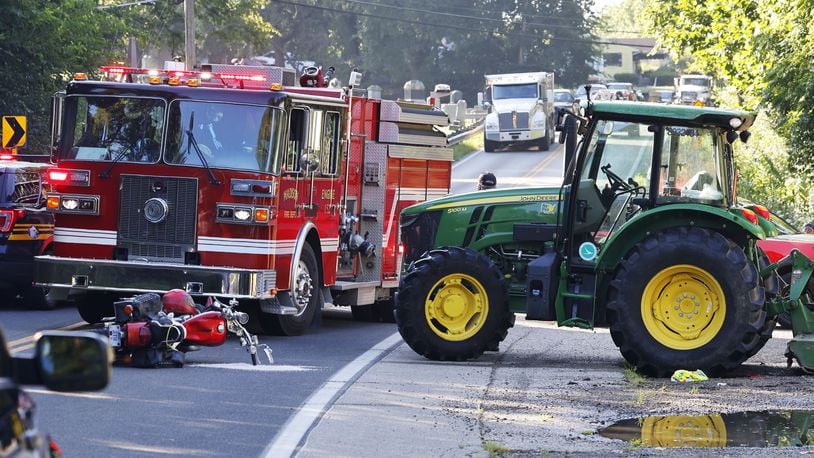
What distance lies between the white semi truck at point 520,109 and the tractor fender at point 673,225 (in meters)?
41.8

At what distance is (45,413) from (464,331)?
483 centimetres

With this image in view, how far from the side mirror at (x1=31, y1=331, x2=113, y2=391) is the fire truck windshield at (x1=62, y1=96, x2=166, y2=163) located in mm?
10688

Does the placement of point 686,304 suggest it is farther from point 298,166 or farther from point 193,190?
point 193,190

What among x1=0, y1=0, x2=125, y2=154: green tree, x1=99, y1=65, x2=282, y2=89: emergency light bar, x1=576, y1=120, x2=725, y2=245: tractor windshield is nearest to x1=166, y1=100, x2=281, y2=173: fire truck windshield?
x1=99, y1=65, x2=282, y2=89: emergency light bar

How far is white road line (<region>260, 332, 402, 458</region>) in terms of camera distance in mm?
8789

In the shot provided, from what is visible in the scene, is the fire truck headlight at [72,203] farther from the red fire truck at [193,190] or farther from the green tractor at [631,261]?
the green tractor at [631,261]

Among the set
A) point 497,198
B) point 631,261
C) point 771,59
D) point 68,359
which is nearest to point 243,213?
point 497,198

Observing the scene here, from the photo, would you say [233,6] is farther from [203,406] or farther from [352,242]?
[203,406]

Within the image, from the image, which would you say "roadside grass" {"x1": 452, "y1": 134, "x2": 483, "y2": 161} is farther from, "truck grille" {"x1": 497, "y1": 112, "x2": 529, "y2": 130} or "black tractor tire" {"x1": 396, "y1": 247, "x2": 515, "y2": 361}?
"black tractor tire" {"x1": 396, "y1": 247, "x2": 515, "y2": 361}

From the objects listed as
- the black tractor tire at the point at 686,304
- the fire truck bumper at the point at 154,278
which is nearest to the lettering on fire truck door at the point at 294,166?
the fire truck bumper at the point at 154,278

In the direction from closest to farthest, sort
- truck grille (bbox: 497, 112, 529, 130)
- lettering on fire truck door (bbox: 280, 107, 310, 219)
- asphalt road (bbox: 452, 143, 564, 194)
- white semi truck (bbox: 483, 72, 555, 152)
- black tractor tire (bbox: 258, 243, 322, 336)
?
lettering on fire truck door (bbox: 280, 107, 310, 219)
black tractor tire (bbox: 258, 243, 322, 336)
asphalt road (bbox: 452, 143, 564, 194)
white semi truck (bbox: 483, 72, 555, 152)
truck grille (bbox: 497, 112, 529, 130)

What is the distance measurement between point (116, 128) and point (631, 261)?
595cm

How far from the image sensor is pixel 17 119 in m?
26.0

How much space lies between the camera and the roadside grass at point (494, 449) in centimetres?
870
